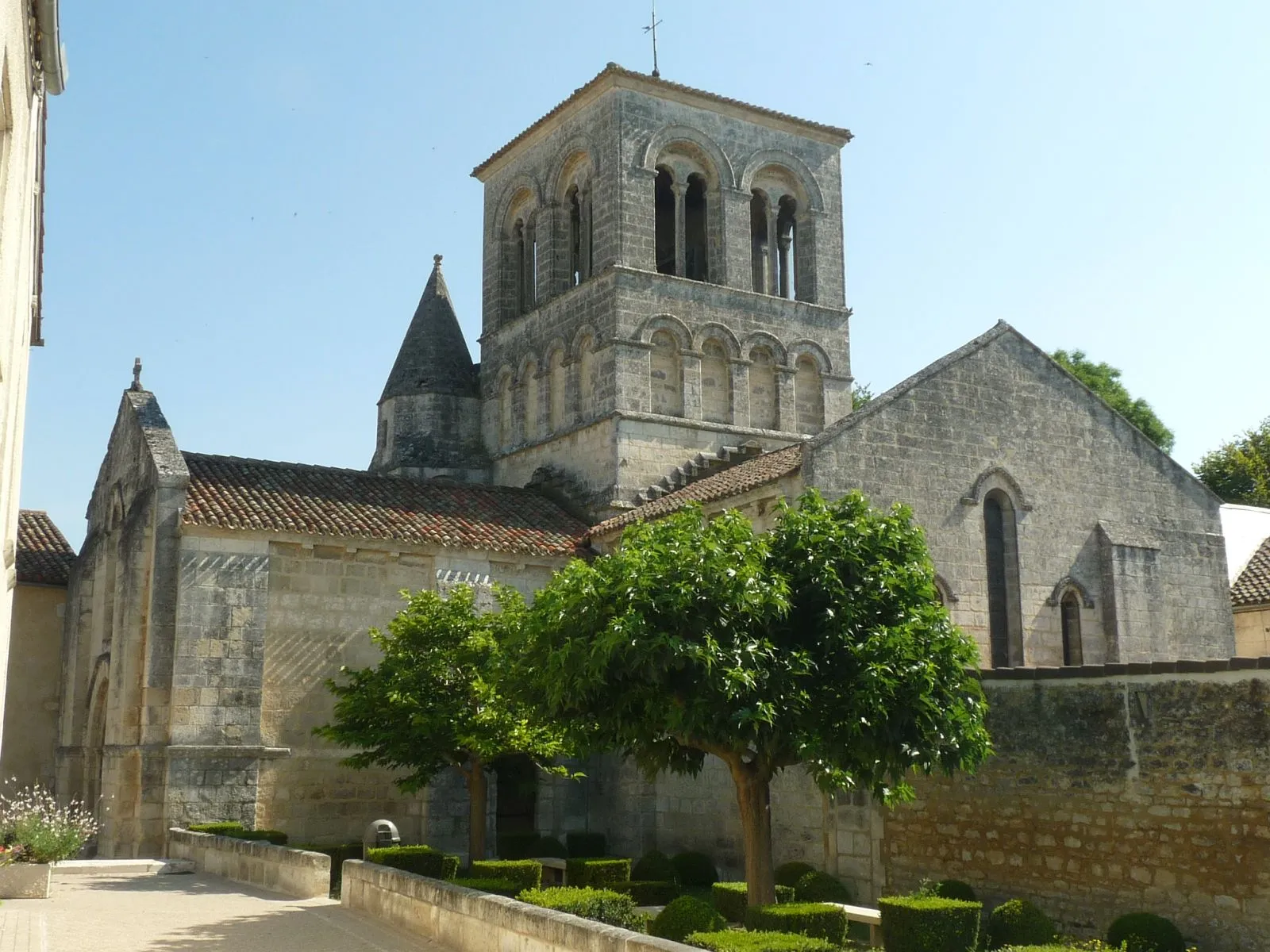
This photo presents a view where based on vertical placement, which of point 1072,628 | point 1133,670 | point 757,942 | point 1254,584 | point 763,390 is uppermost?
point 763,390

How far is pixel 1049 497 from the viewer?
23000mm

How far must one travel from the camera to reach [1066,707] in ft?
49.3

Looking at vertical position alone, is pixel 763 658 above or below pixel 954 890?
above

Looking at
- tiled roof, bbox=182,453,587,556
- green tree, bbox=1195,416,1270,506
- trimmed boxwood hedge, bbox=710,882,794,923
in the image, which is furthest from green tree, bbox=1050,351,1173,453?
trimmed boxwood hedge, bbox=710,882,794,923

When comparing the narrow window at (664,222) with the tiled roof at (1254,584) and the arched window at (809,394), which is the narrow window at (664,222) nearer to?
the arched window at (809,394)

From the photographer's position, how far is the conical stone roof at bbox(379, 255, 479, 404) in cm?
3144

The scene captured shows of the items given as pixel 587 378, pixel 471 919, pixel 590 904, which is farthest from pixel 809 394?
pixel 471 919

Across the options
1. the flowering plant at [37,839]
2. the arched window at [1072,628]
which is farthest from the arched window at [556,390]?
the flowering plant at [37,839]

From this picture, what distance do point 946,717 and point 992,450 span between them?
9974 mm

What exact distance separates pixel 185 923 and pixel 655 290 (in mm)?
17370

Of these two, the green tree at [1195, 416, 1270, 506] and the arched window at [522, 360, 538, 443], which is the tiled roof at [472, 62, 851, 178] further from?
the green tree at [1195, 416, 1270, 506]

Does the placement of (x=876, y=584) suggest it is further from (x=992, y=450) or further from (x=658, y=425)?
(x=658, y=425)

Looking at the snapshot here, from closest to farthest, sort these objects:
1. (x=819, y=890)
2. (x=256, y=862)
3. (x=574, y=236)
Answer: (x=819, y=890) → (x=256, y=862) → (x=574, y=236)

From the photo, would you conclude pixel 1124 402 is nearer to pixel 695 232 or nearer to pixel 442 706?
pixel 695 232
